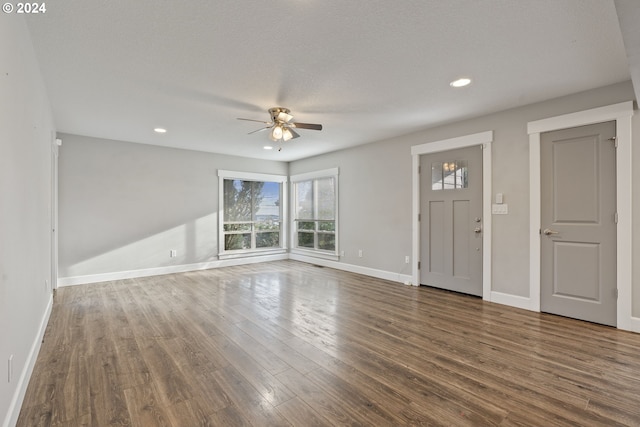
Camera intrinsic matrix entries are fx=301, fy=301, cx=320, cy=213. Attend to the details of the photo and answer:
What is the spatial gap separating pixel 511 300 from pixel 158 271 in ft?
19.3

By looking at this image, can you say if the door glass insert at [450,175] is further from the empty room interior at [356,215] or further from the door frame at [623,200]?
the door frame at [623,200]

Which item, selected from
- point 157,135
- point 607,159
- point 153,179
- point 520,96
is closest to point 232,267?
point 153,179

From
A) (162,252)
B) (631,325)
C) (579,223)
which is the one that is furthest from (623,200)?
(162,252)

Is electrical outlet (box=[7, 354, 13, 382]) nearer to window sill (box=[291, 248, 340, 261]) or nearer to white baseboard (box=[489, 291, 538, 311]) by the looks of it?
white baseboard (box=[489, 291, 538, 311])

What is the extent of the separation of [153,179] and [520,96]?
599 centimetres

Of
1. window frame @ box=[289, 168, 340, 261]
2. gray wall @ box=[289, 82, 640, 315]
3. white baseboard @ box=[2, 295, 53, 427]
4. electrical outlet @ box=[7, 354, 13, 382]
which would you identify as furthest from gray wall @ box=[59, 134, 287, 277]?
electrical outlet @ box=[7, 354, 13, 382]

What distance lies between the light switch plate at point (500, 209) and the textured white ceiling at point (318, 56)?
1240 mm

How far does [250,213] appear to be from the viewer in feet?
23.6

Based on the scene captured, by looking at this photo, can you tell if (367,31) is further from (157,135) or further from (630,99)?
(157,135)

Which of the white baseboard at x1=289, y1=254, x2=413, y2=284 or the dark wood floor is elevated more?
the white baseboard at x1=289, y1=254, x2=413, y2=284

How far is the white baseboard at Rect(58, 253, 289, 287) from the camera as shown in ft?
16.5

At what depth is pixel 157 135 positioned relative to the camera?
507cm

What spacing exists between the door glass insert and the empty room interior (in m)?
Answer: 0.02

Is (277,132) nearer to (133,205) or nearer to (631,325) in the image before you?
(133,205)
